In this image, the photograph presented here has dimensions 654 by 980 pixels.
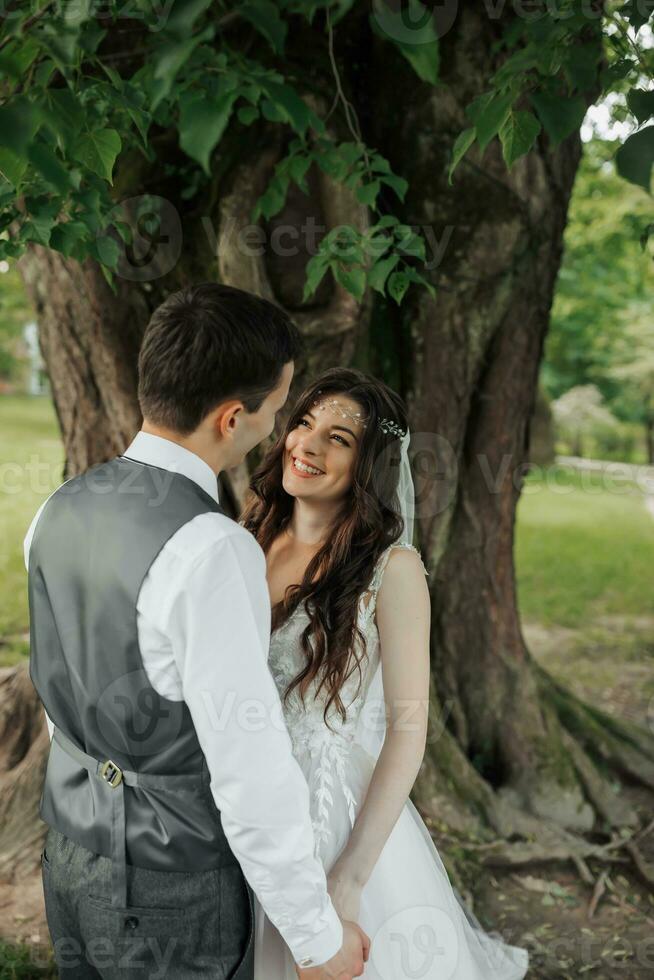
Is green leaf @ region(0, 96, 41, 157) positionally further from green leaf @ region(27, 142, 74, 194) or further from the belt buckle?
the belt buckle

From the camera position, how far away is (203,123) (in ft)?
4.91

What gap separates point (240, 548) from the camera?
5.37ft

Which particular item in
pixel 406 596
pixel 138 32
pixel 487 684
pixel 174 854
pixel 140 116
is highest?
pixel 138 32

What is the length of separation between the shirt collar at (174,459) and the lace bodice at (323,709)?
74 centimetres

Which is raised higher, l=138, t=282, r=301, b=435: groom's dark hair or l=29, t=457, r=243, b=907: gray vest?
l=138, t=282, r=301, b=435: groom's dark hair

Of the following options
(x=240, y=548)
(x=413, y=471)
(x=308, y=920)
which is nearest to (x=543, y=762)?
(x=413, y=471)

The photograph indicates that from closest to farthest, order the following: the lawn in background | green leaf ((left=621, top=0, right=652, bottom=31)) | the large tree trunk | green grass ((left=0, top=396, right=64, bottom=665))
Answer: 1. green leaf ((left=621, top=0, right=652, bottom=31))
2. the large tree trunk
3. green grass ((left=0, top=396, right=64, bottom=665))
4. the lawn in background

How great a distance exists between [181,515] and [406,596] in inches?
33.3

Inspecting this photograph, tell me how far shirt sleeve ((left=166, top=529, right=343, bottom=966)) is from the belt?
0.11m

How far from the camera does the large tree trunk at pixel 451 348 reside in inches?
131

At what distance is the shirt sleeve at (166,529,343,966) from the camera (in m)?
1.59

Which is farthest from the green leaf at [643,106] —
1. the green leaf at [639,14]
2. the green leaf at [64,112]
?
the green leaf at [64,112]

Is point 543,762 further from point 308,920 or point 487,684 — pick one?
point 308,920
